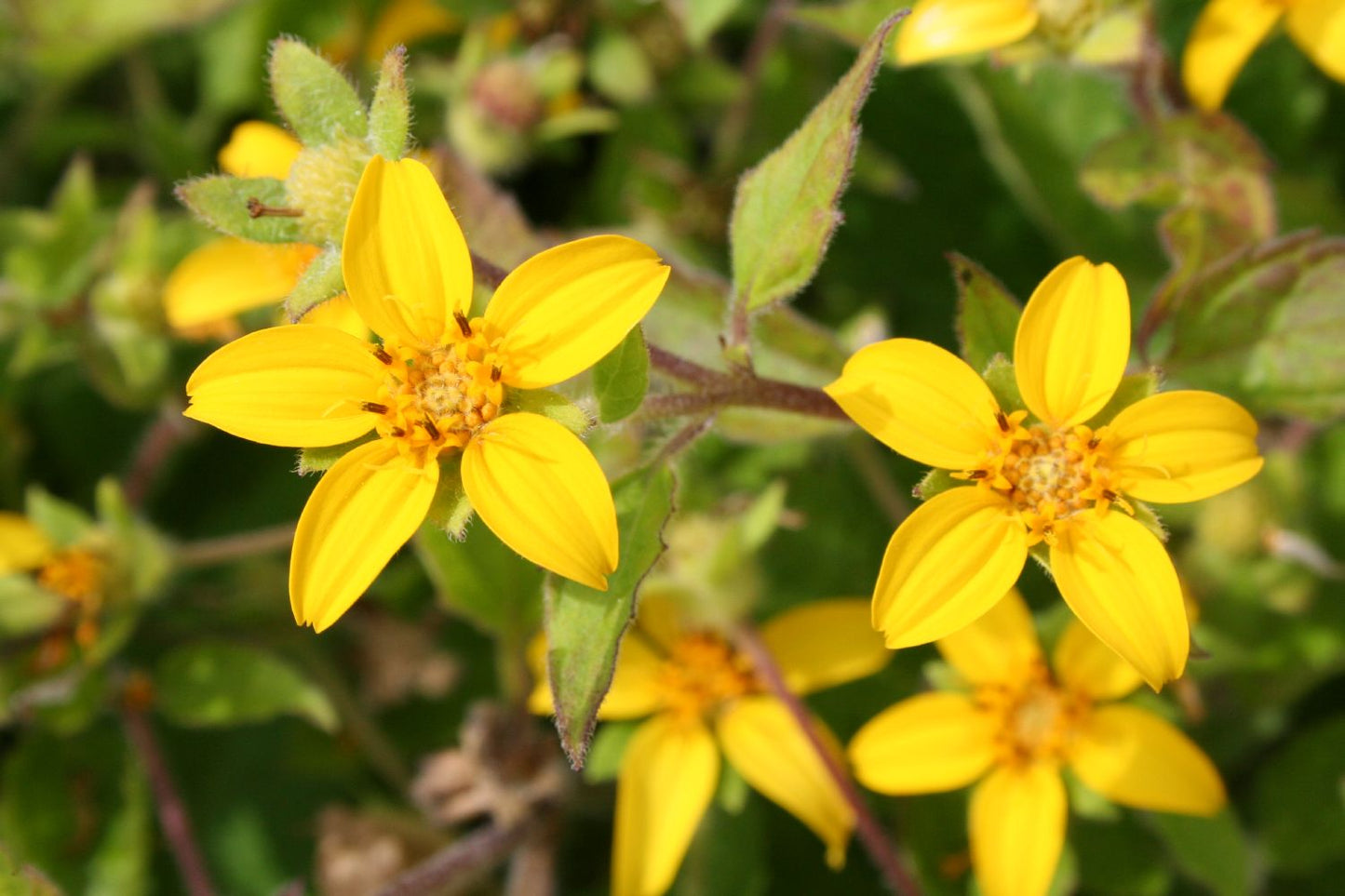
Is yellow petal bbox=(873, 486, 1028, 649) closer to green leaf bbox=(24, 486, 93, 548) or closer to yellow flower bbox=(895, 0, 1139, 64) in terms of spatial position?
yellow flower bbox=(895, 0, 1139, 64)

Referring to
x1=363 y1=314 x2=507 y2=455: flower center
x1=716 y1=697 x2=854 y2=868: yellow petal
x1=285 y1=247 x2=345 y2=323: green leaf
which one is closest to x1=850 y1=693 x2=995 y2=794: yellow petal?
x1=716 y1=697 x2=854 y2=868: yellow petal

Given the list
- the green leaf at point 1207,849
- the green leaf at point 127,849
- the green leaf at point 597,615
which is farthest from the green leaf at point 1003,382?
the green leaf at point 127,849

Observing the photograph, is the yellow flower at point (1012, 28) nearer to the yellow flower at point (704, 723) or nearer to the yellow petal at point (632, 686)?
the yellow flower at point (704, 723)

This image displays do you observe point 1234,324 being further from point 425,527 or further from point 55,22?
point 55,22

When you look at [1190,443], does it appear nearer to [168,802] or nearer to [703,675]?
[703,675]

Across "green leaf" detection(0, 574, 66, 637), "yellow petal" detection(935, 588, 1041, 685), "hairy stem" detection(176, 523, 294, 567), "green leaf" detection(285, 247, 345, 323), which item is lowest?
"yellow petal" detection(935, 588, 1041, 685)

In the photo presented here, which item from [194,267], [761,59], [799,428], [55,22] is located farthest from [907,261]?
[55,22]

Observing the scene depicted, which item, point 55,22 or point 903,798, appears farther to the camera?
point 55,22
